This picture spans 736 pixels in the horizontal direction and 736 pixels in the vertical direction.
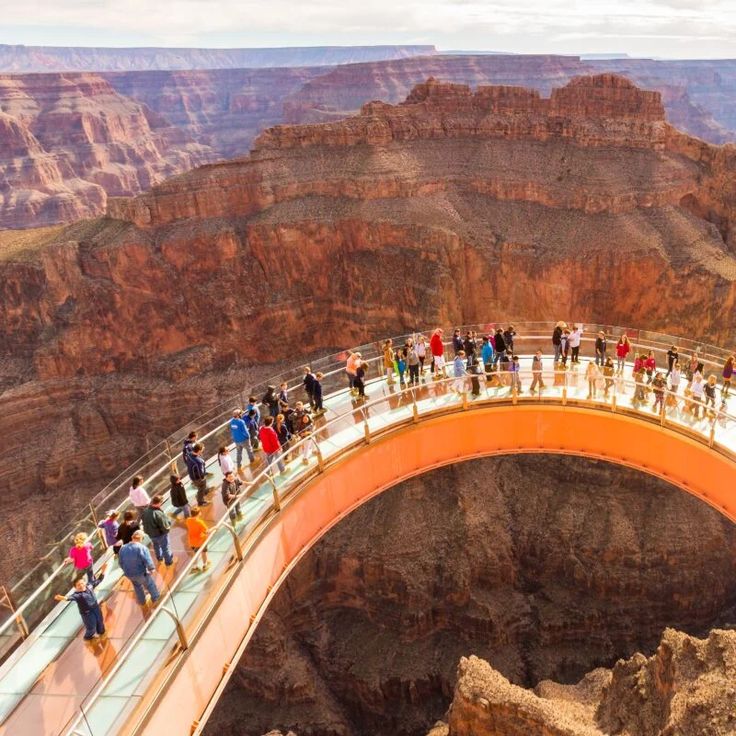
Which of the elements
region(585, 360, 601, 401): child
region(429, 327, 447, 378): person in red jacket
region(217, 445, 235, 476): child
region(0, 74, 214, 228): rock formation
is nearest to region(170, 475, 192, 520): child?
region(217, 445, 235, 476): child

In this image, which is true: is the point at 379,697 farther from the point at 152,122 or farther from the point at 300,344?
the point at 152,122

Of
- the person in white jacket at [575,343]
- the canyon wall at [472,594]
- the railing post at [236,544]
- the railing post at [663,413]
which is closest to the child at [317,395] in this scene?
the railing post at [236,544]

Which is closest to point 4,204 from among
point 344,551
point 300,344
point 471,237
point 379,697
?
point 300,344

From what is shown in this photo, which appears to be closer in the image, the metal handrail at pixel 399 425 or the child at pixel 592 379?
the metal handrail at pixel 399 425

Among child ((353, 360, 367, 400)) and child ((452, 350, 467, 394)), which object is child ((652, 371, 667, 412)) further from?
child ((353, 360, 367, 400))

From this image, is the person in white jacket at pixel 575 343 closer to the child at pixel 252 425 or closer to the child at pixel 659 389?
the child at pixel 659 389

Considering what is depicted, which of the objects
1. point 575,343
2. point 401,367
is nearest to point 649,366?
point 575,343
